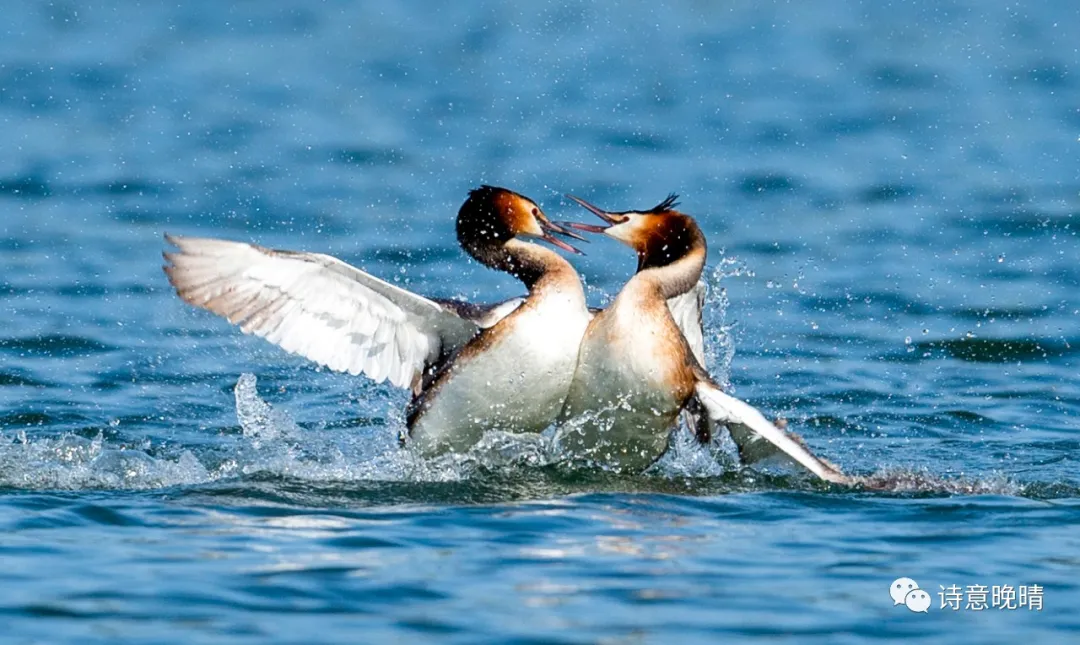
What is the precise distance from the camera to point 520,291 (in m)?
14.5

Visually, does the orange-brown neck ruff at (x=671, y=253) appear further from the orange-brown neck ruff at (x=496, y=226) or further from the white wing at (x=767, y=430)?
the white wing at (x=767, y=430)

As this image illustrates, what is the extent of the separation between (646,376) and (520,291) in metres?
5.74

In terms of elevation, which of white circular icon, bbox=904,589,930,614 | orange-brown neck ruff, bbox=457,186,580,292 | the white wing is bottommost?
white circular icon, bbox=904,589,930,614

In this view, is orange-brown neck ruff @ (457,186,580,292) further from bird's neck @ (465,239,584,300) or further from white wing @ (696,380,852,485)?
white wing @ (696,380,852,485)

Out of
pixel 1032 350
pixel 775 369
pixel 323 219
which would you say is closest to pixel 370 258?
pixel 323 219

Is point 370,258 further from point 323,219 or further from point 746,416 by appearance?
point 746,416

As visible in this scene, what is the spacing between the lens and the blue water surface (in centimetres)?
732

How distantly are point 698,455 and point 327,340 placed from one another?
6.04ft

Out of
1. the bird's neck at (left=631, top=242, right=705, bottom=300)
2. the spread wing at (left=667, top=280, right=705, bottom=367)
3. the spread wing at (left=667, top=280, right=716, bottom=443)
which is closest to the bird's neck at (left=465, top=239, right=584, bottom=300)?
the bird's neck at (left=631, top=242, right=705, bottom=300)

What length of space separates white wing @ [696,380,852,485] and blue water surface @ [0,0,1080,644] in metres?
0.18

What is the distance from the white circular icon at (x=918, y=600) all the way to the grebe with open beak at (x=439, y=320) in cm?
225

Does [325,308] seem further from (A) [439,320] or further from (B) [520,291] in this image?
(B) [520,291]

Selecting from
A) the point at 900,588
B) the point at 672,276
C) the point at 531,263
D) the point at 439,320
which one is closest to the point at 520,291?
the point at 439,320

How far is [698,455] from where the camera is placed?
9.35 meters
